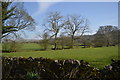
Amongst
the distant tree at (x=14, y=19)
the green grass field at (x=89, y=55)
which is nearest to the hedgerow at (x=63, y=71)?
the green grass field at (x=89, y=55)

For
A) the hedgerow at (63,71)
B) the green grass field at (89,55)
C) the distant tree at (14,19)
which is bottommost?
the green grass field at (89,55)

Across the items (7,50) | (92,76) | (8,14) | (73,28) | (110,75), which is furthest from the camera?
(73,28)

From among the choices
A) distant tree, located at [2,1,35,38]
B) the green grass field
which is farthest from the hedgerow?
distant tree, located at [2,1,35,38]

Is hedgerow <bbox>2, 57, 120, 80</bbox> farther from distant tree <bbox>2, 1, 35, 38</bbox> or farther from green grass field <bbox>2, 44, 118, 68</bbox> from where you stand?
distant tree <bbox>2, 1, 35, 38</bbox>

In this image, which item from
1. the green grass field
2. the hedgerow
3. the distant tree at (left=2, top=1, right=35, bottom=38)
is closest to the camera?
the hedgerow

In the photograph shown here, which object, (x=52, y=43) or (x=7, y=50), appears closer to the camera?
(x=7, y=50)

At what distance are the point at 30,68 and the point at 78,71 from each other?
133 cm

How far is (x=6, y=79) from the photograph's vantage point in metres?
2.63

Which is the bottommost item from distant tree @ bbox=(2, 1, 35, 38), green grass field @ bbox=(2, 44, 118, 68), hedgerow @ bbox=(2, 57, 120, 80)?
green grass field @ bbox=(2, 44, 118, 68)

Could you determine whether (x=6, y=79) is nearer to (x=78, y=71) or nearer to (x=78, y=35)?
(x=78, y=71)

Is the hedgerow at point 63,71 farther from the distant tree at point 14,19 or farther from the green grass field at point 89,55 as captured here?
the distant tree at point 14,19

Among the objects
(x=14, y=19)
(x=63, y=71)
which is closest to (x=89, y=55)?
(x=63, y=71)

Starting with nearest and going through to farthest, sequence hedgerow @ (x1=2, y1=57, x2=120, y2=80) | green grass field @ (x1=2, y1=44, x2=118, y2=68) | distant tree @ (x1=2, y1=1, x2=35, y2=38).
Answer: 1. hedgerow @ (x1=2, y1=57, x2=120, y2=80)
2. green grass field @ (x1=2, y1=44, x2=118, y2=68)
3. distant tree @ (x1=2, y1=1, x2=35, y2=38)

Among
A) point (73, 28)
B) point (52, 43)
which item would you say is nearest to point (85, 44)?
point (73, 28)
